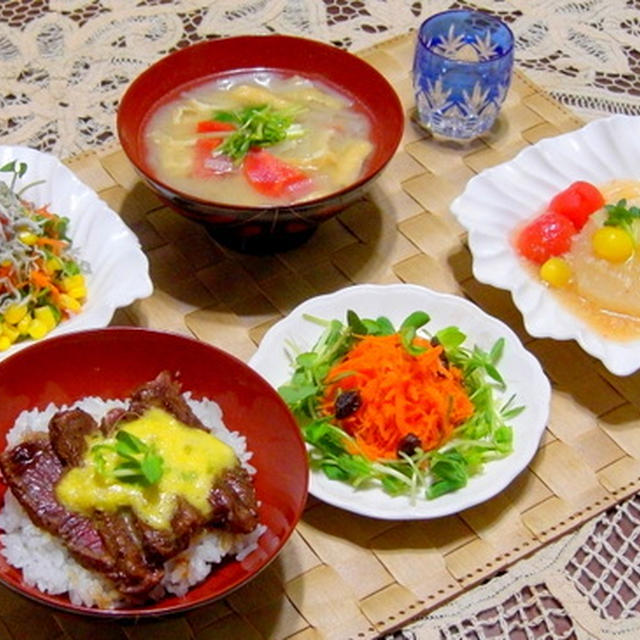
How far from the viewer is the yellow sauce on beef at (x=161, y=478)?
1510 mm

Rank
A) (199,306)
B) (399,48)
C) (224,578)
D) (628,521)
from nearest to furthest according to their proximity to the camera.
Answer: (224,578)
(628,521)
(199,306)
(399,48)

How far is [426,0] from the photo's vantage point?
10.0 ft

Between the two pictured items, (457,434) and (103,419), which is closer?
(103,419)

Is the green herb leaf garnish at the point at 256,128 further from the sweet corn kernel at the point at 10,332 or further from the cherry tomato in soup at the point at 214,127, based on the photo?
the sweet corn kernel at the point at 10,332

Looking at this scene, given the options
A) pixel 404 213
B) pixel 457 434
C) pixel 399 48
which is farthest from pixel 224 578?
pixel 399 48

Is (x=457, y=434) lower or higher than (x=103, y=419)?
lower

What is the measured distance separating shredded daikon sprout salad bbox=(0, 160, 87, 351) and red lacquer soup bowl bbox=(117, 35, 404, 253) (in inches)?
8.6

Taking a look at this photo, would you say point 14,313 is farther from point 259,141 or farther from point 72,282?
point 259,141

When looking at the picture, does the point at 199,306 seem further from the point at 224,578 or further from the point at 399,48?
the point at 399,48

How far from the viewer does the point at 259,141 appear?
7.48 feet

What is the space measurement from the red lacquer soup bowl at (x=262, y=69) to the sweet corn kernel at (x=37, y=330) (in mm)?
340

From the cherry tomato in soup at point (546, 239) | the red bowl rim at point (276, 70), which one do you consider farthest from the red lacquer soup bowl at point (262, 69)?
the cherry tomato in soup at point (546, 239)

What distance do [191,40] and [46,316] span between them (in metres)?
1.18

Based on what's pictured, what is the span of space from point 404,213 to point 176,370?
79 cm
